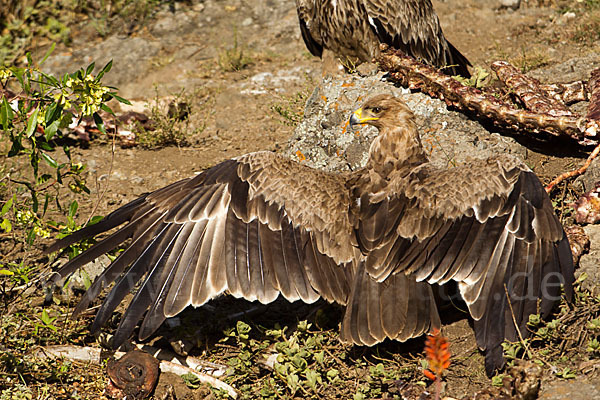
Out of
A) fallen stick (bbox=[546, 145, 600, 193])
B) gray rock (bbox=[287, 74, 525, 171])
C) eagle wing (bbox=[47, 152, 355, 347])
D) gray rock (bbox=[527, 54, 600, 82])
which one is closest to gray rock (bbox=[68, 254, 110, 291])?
eagle wing (bbox=[47, 152, 355, 347])

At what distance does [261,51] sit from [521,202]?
555 cm

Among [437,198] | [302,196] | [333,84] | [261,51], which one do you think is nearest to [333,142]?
[333,84]

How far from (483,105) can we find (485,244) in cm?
145

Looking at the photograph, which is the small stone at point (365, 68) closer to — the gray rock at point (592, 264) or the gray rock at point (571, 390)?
the gray rock at point (592, 264)

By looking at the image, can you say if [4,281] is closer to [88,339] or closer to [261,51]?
[88,339]

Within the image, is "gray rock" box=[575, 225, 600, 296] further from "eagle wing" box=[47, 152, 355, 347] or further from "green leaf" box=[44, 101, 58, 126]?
"green leaf" box=[44, 101, 58, 126]

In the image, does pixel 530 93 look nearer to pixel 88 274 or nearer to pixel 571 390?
pixel 571 390

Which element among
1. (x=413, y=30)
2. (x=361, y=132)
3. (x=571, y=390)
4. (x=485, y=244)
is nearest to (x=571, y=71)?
(x=413, y=30)

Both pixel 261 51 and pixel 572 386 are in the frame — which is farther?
pixel 261 51

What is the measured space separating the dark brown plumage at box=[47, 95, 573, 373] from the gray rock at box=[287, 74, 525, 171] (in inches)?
26.1

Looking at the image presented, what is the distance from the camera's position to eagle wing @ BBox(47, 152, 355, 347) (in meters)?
4.40

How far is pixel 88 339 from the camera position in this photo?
4.77 meters

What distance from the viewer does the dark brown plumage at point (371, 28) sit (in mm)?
6512

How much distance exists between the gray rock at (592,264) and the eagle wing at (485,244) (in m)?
0.31
